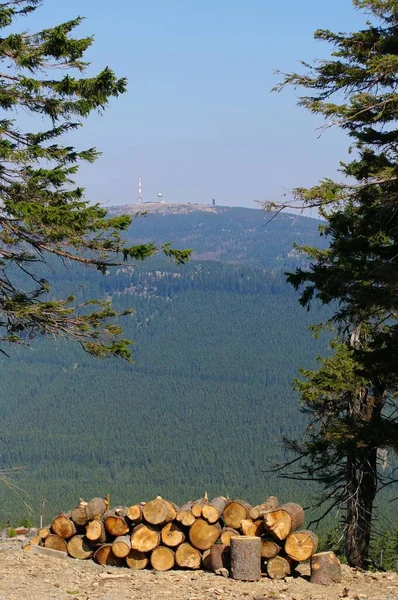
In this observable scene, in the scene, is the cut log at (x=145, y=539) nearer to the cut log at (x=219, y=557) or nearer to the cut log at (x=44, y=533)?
the cut log at (x=219, y=557)

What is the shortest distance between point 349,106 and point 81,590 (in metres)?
6.96

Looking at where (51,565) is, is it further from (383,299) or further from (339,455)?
(339,455)

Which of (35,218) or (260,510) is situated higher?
(35,218)

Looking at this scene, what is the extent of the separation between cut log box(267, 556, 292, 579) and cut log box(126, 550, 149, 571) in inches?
68.0

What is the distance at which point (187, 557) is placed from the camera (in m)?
13.3

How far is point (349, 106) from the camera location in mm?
12492

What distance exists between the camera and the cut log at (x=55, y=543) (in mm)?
13797

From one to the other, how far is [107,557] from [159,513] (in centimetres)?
99

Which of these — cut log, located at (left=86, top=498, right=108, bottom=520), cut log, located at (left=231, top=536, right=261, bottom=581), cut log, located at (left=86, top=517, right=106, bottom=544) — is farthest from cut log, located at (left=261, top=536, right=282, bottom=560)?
cut log, located at (left=86, top=498, right=108, bottom=520)

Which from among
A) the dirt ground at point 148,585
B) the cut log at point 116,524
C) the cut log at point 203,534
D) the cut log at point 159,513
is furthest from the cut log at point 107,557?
the cut log at point 203,534

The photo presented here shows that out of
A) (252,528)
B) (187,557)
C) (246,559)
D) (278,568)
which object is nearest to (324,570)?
(278,568)

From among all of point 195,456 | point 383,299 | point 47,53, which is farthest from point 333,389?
point 195,456

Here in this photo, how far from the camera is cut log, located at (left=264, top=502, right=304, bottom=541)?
1293 cm

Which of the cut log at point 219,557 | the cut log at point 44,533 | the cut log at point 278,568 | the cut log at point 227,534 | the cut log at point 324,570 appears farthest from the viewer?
the cut log at point 44,533
